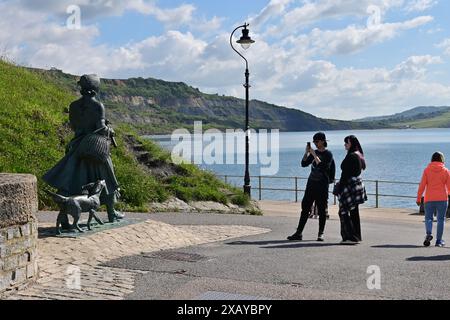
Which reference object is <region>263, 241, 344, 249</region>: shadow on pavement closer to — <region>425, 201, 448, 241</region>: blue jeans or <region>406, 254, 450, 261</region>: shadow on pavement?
<region>406, 254, 450, 261</region>: shadow on pavement

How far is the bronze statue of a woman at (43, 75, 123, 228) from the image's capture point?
9.38m

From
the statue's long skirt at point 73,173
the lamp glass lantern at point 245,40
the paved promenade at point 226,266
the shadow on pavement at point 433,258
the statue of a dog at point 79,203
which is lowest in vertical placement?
the shadow on pavement at point 433,258

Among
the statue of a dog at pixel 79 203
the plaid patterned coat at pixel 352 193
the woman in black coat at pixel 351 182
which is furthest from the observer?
the plaid patterned coat at pixel 352 193

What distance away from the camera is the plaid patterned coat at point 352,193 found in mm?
9867

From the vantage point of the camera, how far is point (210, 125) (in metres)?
165

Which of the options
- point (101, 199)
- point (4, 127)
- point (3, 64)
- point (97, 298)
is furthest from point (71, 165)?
point (3, 64)

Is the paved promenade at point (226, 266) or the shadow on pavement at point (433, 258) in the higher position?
the paved promenade at point (226, 266)

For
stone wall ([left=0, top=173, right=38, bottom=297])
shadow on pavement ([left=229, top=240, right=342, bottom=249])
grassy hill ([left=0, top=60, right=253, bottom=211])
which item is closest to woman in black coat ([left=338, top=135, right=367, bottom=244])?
shadow on pavement ([left=229, top=240, right=342, bottom=249])

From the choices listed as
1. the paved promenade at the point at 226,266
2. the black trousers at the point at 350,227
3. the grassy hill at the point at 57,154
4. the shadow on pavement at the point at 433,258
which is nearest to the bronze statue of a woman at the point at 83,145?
the paved promenade at the point at 226,266

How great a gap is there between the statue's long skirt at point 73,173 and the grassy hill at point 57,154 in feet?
16.4

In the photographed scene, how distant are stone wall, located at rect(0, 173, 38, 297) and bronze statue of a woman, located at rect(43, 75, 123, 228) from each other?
2292 mm

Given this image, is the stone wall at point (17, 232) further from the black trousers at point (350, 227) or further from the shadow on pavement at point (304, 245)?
the black trousers at point (350, 227)

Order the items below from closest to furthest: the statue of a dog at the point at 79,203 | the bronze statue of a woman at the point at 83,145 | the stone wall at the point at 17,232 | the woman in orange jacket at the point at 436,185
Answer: the stone wall at the point at 17,232
the statue of a dog at the point at 79,203
the bronze statue of a woman at the point at 83,145
the woman in orange jacket at the point at 436,185

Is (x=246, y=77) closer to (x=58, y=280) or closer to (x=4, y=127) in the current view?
(x=4, y=127)
